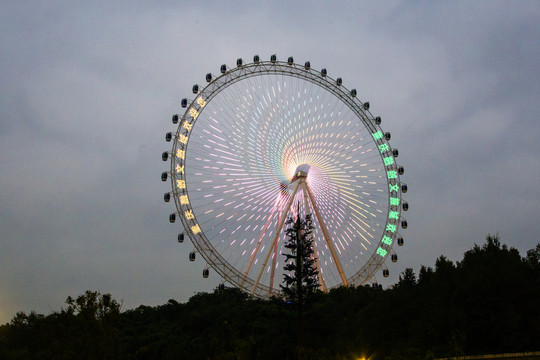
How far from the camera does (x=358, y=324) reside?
52.2m

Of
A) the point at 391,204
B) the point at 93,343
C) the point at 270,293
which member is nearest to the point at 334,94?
the point at 391,204

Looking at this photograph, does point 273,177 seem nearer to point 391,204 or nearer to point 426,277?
point 391,204

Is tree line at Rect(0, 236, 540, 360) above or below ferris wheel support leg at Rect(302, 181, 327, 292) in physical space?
below

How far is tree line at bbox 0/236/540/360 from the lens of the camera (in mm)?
28828

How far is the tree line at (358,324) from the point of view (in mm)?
28828

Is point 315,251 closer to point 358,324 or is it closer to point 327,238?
point 327,238

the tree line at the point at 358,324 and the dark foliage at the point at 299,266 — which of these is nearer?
the tree line at the point at 358,324

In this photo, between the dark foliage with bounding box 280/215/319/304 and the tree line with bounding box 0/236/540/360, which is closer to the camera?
the tree line with bounding box 0/236/540/360

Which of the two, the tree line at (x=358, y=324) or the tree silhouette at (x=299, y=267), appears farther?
the tree silhouette at (x=299, y=267)

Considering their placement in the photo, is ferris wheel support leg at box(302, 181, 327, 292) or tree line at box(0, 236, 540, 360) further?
ferris wheel support leg at box(302, 181, 327, 292)

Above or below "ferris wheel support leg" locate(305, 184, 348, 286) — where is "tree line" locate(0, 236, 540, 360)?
below

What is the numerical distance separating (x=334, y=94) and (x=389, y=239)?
17090 millimetres

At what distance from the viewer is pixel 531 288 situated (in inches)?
1650

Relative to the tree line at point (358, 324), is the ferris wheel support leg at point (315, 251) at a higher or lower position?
higher
